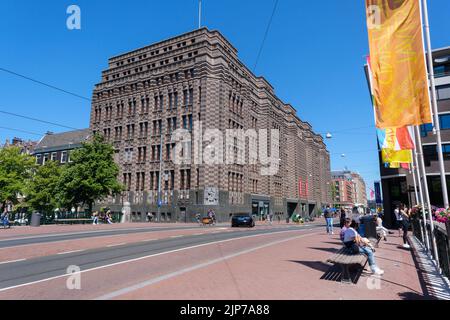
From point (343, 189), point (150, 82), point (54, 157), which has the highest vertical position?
point (150, 82)

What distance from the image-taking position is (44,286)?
6.63 meters

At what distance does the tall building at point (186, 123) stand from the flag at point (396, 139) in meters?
27.0

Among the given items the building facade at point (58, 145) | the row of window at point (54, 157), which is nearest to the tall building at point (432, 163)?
the building facade at point (58, 145)

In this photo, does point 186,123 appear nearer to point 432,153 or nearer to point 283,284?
point 432,153

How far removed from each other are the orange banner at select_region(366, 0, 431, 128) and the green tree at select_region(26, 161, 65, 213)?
4632cm

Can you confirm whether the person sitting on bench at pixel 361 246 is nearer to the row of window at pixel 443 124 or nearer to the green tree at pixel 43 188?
the row of window at pixel 443 124

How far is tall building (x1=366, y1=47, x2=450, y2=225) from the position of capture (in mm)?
27484

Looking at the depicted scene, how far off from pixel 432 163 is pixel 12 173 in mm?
54570

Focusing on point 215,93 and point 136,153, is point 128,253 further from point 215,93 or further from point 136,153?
point 136,153

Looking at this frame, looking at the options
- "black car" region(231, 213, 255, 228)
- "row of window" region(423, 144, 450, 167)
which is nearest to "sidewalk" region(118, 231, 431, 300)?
"black car" region(231, 213, 255, 228)

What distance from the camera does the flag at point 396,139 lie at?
11.2 metres

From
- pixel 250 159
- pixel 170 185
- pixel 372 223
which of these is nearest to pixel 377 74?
pixel 372 223

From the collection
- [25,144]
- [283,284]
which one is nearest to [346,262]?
[283,284]

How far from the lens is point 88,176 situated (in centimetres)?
3425
